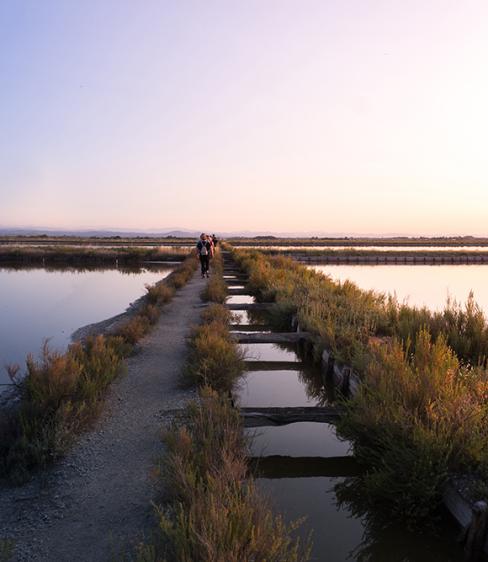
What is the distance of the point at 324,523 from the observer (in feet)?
13.5

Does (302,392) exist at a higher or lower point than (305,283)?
lower

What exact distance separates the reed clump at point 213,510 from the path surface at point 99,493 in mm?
314

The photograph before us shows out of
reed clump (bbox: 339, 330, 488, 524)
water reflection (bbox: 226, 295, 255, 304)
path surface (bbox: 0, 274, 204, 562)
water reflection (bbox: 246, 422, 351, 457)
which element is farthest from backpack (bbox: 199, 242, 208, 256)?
reed clump (bbox: 339, 330, 488, 524)

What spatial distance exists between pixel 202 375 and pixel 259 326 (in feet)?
23.3

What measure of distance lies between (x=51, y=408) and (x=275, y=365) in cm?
523

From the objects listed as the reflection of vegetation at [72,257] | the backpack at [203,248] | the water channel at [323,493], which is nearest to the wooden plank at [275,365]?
the water channel at [323,493]

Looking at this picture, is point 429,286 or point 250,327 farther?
point 429,286

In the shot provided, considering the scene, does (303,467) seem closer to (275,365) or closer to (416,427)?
(416,427)

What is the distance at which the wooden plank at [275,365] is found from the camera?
9.17 metres

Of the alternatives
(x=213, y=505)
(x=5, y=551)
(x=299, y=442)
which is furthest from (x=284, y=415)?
(x=5, y=551)

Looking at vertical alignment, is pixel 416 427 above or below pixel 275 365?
above

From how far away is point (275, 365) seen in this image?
9.44 meters

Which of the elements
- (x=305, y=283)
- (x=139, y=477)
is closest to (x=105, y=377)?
(x=139, y=477)

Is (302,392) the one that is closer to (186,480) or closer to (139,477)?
(139,477)
